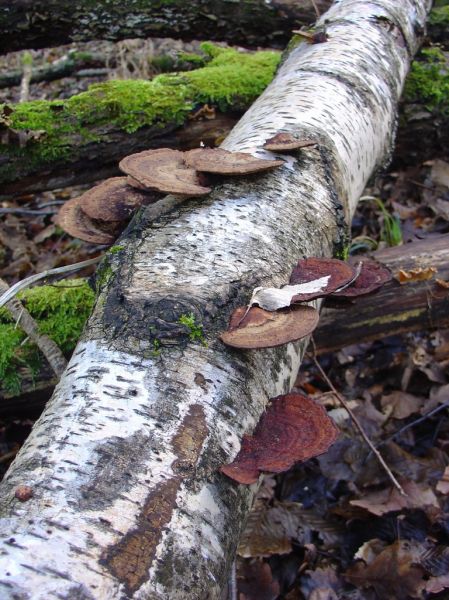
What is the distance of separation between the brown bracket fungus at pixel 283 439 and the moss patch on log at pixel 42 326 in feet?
5.06

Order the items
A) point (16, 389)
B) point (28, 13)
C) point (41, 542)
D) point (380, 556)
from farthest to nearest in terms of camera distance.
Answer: point (28, 13) → point (16, 389) → point (380, 556) → point (41, 542)

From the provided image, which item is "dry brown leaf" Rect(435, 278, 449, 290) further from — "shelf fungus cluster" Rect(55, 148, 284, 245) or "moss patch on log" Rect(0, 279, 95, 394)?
"moss patch on log" Rect(0, 279, 95, 394)

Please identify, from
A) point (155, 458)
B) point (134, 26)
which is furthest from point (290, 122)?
point (134, 26)

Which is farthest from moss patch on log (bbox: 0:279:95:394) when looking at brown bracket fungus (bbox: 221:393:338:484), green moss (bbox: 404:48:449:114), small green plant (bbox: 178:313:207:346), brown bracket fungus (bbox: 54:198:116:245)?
green moss (bbox: 404:48:449:114)

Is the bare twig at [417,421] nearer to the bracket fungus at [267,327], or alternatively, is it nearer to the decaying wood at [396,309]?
the decaying wood at [396,309]

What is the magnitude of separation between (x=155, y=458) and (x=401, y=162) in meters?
4.95

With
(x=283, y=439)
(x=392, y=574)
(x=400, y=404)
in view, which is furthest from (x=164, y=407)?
(x=400, y=404)

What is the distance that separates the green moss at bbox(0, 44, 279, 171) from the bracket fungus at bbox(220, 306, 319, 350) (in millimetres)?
3163

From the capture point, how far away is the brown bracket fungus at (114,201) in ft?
7.49

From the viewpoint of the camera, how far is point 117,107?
14.7 feet

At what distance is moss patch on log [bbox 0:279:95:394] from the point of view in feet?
9.77

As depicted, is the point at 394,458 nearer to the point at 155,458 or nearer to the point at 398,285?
the point at 398,285

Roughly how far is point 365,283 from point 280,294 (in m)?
0.49

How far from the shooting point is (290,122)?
2.82 meters
